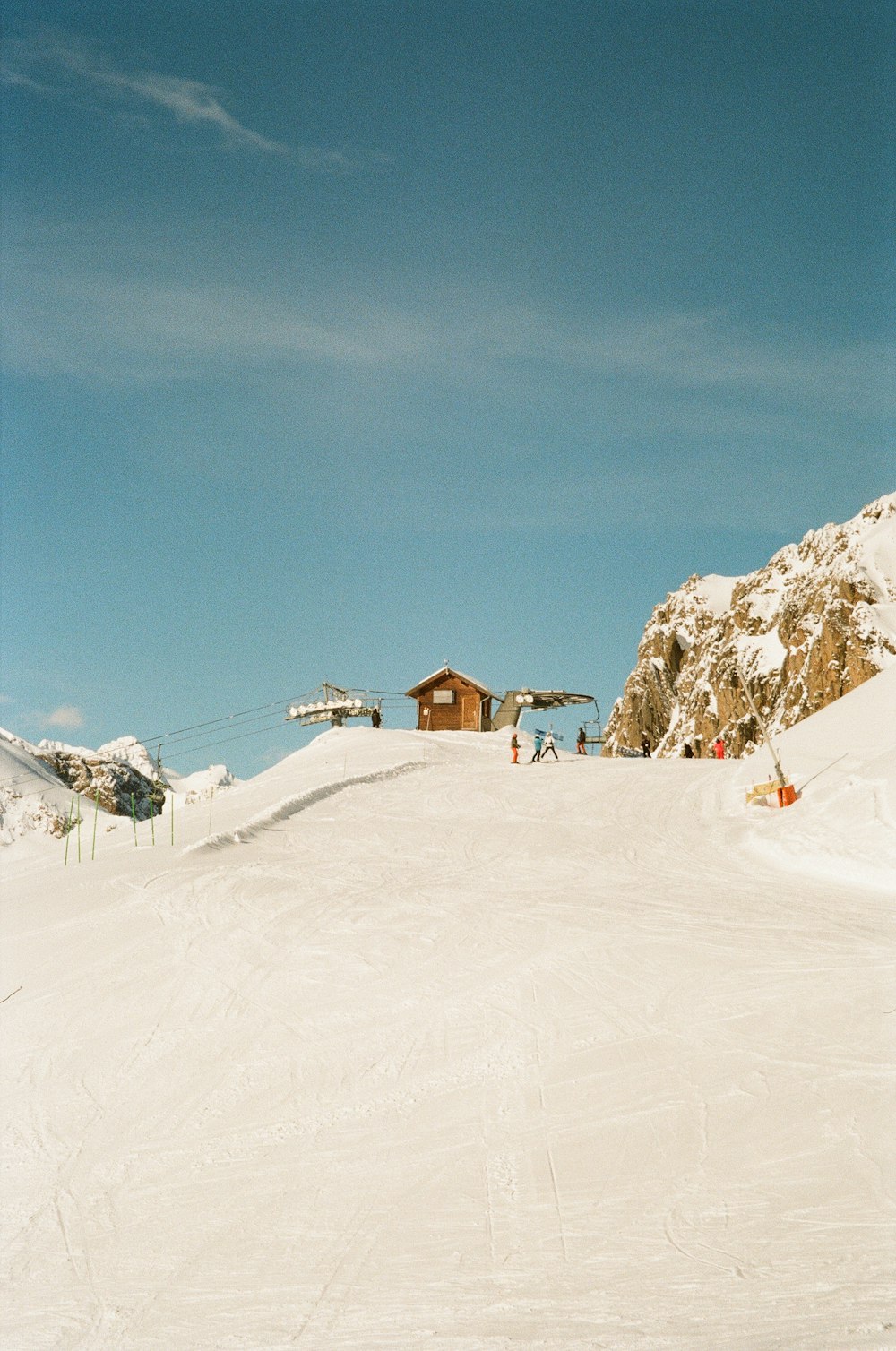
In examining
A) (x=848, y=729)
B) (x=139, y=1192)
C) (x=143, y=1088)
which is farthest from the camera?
(x=848, y=729)

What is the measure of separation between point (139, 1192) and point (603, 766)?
92.1 ft

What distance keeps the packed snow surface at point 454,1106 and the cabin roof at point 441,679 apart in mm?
34704

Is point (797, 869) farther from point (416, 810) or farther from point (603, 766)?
point (603, 766)

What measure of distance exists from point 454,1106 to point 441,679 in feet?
152

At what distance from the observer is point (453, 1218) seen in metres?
7.79

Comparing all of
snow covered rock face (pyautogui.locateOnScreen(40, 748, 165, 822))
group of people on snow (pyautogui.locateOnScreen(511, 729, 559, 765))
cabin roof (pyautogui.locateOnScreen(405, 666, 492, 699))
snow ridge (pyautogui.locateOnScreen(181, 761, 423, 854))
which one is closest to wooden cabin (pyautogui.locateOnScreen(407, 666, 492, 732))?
cabin roof (pyautogui.locateOnScreen(405, 666, 492, 699))

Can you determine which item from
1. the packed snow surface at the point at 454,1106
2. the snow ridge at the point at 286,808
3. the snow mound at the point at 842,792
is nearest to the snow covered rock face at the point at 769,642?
the snow mound at the point at 842,792

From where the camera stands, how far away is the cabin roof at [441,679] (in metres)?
55.5

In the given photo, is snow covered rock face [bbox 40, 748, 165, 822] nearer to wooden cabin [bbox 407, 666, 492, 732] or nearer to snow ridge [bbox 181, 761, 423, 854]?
wooden cabin [bbox 407, 666, 492, 732]

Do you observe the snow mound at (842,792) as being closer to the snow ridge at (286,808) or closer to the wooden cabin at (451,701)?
the snow ridge at (286,808)

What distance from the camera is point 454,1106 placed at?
968 centimetres

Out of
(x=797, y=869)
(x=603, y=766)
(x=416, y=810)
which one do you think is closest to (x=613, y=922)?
(x=797, y=869)

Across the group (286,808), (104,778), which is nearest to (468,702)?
(286,808)

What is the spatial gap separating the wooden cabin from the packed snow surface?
113 feet
